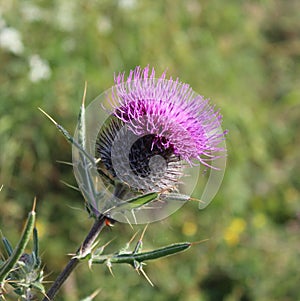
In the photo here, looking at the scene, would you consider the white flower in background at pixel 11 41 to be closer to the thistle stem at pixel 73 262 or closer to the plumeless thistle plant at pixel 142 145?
the plumeless thistle plant at pixel 142 145

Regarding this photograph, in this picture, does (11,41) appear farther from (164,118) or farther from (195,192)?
(164,118)

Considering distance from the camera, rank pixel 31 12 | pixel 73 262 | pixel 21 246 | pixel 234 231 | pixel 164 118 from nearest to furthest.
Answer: pixel 21 246, pixel 73 262, pixel 164 118, pixel 31 12, pixel 234 231

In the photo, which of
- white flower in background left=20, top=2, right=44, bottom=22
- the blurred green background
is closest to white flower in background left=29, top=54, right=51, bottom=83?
the blurred green background

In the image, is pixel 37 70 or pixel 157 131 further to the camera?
pixel 37 70

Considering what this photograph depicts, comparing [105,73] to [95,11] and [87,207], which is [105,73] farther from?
[87,207]

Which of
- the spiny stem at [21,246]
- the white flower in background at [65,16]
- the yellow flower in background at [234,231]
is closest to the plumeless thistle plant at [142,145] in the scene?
the spiny stem at [21,246]

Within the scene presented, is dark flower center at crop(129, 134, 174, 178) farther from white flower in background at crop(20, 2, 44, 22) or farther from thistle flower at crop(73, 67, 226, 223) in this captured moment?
white flower in background at crop(20, 2, 44, 22)

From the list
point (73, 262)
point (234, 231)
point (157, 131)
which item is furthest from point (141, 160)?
point (234, 231)
